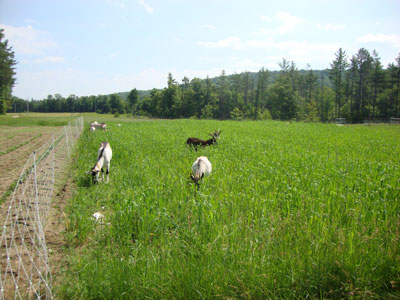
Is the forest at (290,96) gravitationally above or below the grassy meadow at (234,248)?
above

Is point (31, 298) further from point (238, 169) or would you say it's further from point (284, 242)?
point (238, 169)

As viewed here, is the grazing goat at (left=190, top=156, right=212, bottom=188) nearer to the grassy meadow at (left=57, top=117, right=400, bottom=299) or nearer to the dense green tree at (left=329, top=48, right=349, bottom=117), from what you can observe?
the grassy meadow at (left=57, top=117, right=400, bottom=299)

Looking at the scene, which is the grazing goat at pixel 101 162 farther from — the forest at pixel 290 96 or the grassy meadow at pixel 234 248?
the forest at pixel 290 96

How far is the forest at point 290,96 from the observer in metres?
61.4

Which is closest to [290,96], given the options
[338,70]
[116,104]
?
[338,70]

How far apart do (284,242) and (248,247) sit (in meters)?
0.61

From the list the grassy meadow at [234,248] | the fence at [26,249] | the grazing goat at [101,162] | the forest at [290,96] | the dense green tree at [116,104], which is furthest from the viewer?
the dense green tree at [116,104]

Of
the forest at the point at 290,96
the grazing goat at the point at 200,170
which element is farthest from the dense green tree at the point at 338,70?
the grazing goat at the point at 200,170

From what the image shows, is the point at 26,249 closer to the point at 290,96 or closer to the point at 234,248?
the point at 234,248

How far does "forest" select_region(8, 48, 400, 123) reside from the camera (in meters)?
61.4

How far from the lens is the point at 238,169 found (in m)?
9.20

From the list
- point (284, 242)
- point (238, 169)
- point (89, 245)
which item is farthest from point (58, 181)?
point (284, 242)

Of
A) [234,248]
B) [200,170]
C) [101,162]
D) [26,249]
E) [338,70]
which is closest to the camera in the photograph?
[234,248]

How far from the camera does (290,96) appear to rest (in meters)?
71.8
